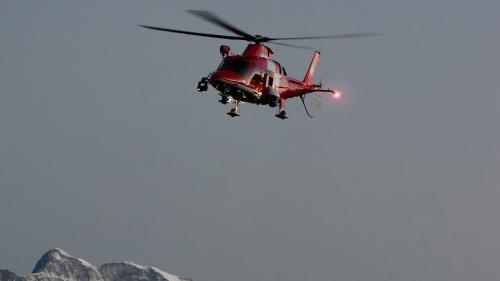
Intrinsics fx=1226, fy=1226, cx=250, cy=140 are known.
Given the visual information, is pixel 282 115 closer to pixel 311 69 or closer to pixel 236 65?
pixel 236 65

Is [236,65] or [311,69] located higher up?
[311,69]

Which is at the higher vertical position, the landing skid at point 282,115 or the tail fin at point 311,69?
the tail fin at point 311,69

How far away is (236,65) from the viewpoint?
9731 centimetres

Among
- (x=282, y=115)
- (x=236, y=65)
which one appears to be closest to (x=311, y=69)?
(x=282, y=115)

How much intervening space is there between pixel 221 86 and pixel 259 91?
3.85 m

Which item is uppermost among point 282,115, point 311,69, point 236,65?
point 311,69

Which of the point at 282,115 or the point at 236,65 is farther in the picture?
the point at 282,115

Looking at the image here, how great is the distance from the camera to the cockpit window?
9681cm

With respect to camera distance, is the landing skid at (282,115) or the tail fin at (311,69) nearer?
the landing skid at (282,115)

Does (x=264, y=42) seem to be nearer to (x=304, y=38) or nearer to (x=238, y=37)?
(x=238, y=37)

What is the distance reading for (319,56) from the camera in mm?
118875

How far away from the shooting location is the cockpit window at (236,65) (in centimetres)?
9681

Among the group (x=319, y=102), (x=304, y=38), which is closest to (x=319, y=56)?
(x=319, y=102)

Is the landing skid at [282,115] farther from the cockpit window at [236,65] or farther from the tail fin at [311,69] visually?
the tail fin at [311,69]
